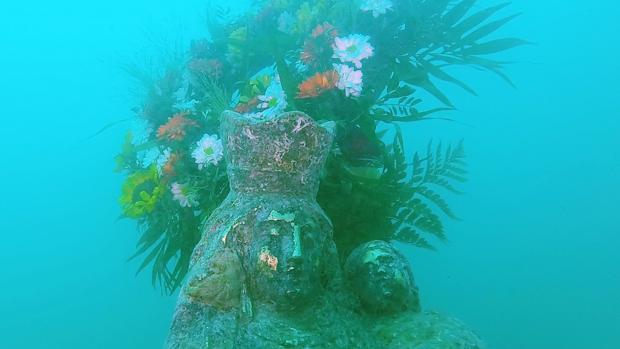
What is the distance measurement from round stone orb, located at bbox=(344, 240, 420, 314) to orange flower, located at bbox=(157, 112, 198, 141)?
2.13 meters

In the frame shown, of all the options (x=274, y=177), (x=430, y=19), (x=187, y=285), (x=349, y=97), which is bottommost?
(x=187, y=285)

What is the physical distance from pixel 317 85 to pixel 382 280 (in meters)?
1.60

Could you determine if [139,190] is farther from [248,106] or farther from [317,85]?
[317,85]

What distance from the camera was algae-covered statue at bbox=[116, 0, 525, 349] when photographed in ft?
8.76

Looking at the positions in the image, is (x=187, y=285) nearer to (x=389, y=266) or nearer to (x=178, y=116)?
(x=389, y=266)

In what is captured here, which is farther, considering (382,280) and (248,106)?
(248,106)

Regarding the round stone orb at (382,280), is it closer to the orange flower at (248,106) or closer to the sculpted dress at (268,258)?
the sculpted dress at (268,258)

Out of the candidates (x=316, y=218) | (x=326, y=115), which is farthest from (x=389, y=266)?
(x=326, y=115)

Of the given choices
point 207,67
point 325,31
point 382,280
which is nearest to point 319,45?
point 325,31

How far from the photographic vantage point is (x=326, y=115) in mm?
4004

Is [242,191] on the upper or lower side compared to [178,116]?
lower

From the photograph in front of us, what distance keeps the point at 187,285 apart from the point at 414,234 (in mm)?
2144

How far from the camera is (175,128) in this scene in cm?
450

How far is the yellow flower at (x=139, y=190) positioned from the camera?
4.57 m
